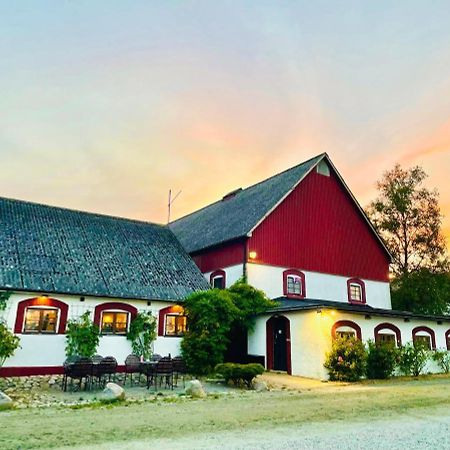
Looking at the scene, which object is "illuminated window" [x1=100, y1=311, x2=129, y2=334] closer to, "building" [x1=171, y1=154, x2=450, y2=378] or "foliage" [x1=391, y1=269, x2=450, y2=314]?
"building" [x1=171, y1=154, x2=450, y2=378]

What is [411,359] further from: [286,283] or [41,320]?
[41,320]

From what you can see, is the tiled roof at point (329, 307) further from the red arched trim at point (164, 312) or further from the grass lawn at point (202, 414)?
the red arched trim at point (164, 312)

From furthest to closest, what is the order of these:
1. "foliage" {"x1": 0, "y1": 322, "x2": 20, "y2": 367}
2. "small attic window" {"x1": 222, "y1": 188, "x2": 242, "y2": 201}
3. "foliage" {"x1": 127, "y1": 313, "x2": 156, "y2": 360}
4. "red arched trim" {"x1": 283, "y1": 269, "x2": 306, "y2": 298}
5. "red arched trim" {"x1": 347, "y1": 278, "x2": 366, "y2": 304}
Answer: "small attic window" {"x1": 222, "y1": 188, "x2": 242, "y2": 201} → "red arched trim" {"x1": 347, "y1": 278, "x2": 366, "y2": 304} → "red arched trim" {"x1": 283, "y1": 269, "x2": 306, "y2": 298} → "foliage" {"x1": 127, "y1": 313, "x2": 156, "y2": 360} → "foliage" {"x1": 0, "y1": 322, "x2": 20, "y2": 367}

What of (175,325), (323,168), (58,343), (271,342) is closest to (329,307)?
(271,342)

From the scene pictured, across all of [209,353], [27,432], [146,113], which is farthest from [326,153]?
[27,432]

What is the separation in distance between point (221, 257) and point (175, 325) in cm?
562

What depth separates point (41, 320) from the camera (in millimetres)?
15023

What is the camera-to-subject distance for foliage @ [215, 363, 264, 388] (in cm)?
1309

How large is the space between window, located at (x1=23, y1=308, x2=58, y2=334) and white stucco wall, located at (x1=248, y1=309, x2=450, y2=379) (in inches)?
357

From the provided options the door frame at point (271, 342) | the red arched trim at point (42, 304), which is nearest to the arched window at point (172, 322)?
the door frame at point (271, 342)

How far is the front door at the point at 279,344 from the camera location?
17438 millimetres

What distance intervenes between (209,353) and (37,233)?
9.73 metres

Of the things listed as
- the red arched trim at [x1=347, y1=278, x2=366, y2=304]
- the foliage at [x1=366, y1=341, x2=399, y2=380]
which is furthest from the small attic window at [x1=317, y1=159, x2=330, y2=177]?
the foliage at [x1=366, y1=341, x2=399, y2=380]

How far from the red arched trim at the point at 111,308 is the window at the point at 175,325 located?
169cm
